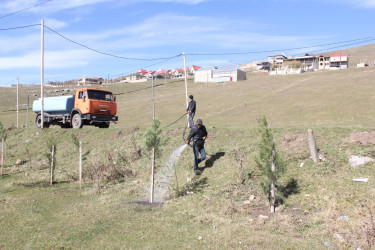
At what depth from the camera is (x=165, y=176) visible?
483 inches

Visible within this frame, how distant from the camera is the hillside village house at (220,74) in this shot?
86025 millimetres

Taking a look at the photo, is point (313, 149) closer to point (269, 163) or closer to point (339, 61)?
point (269, 163)

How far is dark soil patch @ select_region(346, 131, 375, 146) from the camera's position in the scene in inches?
395

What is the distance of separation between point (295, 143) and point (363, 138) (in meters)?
2.08

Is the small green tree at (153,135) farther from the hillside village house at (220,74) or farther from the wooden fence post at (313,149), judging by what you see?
the hillside village house at (220,74)

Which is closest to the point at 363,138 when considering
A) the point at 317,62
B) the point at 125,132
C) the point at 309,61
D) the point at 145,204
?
the point at 145,204

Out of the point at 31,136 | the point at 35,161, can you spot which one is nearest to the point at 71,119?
the point at 31,136

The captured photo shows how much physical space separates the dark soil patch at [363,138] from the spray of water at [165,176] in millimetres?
6084

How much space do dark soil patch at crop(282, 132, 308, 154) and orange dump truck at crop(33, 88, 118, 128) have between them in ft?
47.6

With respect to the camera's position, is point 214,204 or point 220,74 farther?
point 220,74

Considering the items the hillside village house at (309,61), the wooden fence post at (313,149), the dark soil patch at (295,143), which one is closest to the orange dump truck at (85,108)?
the dark soil patch at (295,143)

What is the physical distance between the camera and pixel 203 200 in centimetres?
922

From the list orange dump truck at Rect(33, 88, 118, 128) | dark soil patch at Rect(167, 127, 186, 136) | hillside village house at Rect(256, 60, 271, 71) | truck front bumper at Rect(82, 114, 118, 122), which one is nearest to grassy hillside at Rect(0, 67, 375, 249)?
dark soil patch at Rect(167, 127, 186, 136)

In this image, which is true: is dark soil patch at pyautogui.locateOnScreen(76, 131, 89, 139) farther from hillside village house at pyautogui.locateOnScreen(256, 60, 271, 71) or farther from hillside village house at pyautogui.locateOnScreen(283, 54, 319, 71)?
hillside village house at pyautogui.locateOnScreen(256, 60, 271, 71)
